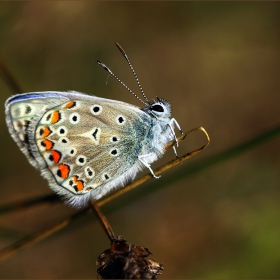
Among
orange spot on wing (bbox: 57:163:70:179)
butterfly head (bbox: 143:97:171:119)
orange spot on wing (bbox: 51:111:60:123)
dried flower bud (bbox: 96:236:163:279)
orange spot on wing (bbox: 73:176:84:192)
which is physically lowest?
dried flower bud (bbox: 96:236:163:279)

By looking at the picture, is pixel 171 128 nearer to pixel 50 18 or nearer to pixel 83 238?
pixel 83 238

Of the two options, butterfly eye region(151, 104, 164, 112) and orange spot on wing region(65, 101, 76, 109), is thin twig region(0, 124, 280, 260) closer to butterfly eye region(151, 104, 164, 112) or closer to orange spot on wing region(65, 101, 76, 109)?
butterfly eye region(151, 104, 164, 112)

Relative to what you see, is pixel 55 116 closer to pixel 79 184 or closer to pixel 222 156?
pixel 79 184

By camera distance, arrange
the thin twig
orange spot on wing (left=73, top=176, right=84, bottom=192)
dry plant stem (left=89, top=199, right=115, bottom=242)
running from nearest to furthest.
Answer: dry plant stem (left=89, top=199, right=115, bottom=242) < the thin twig < orange spot on wing (left=73, top=176, right=84, bottom=192)

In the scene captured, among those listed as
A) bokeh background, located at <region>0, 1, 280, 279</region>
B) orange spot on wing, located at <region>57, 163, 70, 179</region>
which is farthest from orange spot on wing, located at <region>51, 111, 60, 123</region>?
bokeh background, located at <region>0, 1, 280, 279</region>

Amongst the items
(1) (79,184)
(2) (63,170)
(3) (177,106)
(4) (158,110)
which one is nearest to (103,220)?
(1) (79,184)
